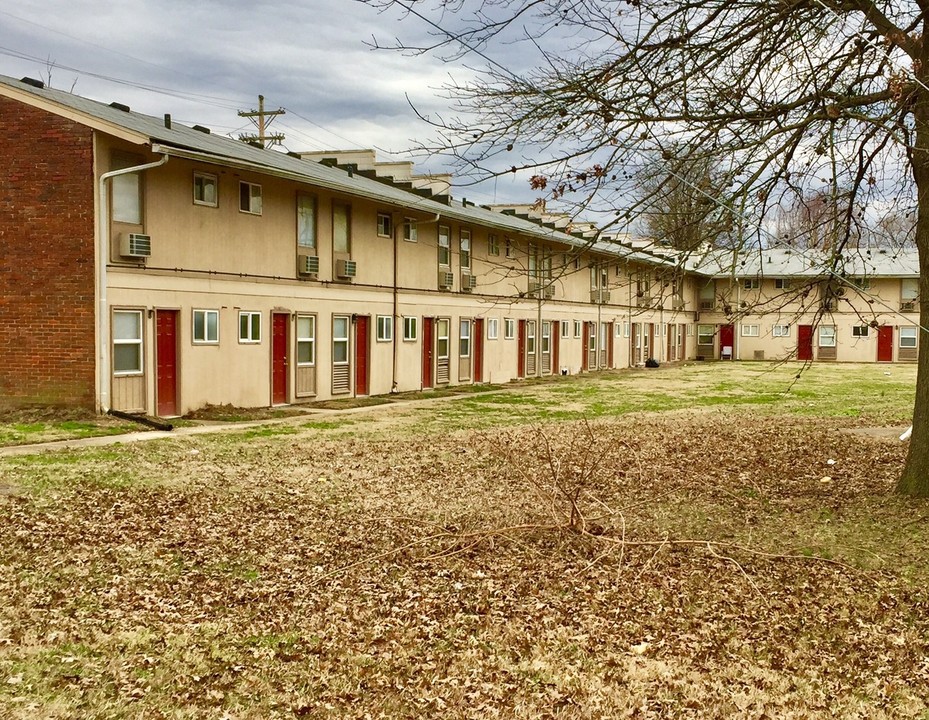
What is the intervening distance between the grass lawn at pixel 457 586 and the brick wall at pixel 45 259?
162 inches

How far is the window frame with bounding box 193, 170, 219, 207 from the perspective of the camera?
778 inches

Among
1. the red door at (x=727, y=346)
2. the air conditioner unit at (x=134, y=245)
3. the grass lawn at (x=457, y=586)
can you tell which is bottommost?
the grass lawn at (x=457, y=586)

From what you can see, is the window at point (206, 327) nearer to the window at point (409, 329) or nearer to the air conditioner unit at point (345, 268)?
the air conditioner unit at point (345, 268)

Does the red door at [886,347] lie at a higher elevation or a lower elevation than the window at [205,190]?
lower

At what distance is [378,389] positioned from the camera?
26719 millimetres

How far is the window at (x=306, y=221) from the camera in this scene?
23267 mm

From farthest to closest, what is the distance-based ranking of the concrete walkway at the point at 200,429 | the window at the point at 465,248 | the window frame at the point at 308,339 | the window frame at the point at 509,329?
the window frame at the point at 509,329 → the window at the point at 465,248 → the window frame at the point at 308,339 → the concrete walkway at the point at 200,429

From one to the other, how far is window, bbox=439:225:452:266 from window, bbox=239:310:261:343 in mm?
9402

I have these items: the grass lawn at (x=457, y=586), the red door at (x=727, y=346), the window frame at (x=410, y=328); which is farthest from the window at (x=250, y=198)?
the red door at (x=727, y=346)

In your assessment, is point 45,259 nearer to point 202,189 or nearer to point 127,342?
point 127,342

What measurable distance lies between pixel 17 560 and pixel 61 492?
2.99 metres

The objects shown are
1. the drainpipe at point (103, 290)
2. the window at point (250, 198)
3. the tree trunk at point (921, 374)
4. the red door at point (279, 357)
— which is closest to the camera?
the tree trunk at point (921, 374)

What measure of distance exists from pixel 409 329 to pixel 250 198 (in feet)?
26.5

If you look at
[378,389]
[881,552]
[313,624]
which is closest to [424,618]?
[313,624]
